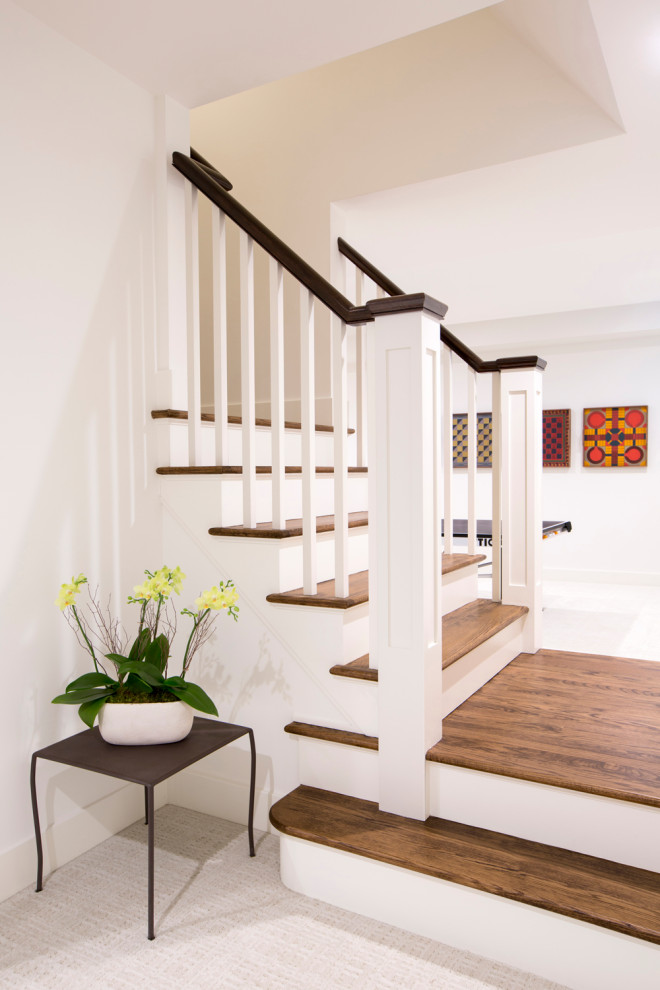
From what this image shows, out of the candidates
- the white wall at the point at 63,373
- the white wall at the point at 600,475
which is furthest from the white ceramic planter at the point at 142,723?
the white wall at the point at 600,475

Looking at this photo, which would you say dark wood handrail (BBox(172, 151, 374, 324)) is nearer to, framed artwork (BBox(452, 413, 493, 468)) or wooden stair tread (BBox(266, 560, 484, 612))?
wooden stair tread (BBox(266, 560, 484, 612))

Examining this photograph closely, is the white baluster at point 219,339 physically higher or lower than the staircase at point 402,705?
higher

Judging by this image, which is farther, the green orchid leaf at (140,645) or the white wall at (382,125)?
the white wall at (382,125)

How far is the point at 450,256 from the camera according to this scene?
171 inches

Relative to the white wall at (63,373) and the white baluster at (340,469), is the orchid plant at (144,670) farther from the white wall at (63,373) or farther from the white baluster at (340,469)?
the white baluster at (340,469)

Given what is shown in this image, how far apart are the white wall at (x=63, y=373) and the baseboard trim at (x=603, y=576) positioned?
5399 mm

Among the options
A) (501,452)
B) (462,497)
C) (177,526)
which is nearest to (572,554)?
(462,497)

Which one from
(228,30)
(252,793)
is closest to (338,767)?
(252,793)

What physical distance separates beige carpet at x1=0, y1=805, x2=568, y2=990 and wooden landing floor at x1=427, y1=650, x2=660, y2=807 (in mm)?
443

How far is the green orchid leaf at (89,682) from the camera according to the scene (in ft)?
6.36

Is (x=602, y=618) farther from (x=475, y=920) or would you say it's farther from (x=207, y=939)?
(x=207, y=939)

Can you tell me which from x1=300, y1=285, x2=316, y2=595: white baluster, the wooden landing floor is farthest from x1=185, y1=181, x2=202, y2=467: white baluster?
the wooden landing floor

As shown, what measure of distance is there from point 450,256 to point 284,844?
3616 mm

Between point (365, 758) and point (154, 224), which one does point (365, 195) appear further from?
point (365, 758)
